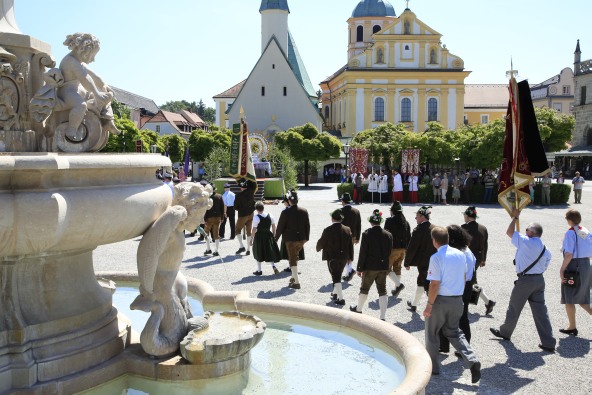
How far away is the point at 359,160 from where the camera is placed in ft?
117

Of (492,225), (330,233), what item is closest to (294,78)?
(492,225)

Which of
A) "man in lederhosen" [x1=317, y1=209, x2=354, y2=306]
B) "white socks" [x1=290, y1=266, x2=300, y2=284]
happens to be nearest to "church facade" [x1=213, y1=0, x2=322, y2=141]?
"white socks" [x1=290, y1=266, x2=300, y2=284]

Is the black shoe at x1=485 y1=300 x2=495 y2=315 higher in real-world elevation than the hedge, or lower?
lower

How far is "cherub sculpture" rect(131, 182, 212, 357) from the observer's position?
474 cm

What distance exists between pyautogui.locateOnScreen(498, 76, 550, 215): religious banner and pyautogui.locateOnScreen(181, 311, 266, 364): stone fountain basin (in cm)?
539

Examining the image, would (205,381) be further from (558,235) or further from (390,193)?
(390,193)

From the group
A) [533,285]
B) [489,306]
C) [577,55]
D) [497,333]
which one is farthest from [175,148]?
[533,285]

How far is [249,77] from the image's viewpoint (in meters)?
62.4

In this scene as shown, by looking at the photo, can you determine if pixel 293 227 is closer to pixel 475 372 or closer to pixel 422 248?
pixel 422 248

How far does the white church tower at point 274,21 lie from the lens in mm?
67000

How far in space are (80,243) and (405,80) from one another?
60540 mm

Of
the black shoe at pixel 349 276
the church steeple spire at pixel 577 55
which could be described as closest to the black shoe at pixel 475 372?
the black shoe at pixel 349 276

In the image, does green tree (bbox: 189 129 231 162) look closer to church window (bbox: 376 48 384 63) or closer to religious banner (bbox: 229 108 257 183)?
church window (bbox: 376 48 384 63)

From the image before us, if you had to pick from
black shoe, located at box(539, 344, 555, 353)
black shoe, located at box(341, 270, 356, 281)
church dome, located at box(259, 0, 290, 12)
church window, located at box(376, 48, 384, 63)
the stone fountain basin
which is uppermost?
church dome, located at box(259, 0, 290, 12)
